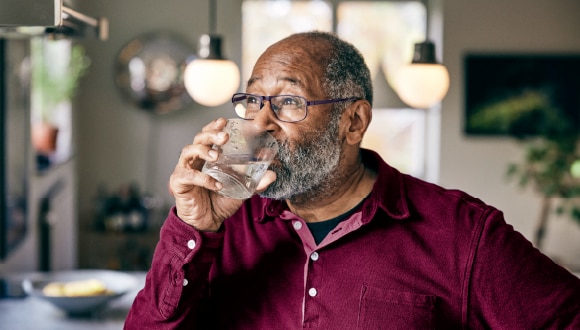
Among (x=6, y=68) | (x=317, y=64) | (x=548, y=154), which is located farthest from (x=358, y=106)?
(x=548, y=154)

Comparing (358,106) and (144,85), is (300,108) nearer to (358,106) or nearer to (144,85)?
(358,106)

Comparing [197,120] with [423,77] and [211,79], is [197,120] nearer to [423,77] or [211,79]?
[211,79]

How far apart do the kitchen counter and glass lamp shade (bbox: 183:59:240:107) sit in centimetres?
94

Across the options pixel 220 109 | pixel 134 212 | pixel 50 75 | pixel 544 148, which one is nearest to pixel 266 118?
pixel 50 75

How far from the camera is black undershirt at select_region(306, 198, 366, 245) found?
1.51m

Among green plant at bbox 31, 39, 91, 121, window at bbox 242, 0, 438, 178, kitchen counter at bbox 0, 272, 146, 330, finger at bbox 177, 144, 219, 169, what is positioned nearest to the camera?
finger at bbox 177, 144, 219, 169

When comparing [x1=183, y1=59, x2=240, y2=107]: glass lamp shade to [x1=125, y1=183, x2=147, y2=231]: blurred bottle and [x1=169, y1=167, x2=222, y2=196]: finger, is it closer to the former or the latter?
[x1=169, y1=167, x2=222, y2=196]: finger

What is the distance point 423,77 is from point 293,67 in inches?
53.7

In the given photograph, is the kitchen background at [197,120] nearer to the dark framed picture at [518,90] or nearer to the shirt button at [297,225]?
the dark framed picture at [518,90]

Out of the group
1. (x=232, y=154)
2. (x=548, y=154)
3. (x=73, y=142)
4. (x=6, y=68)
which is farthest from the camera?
(x=73, y=142)

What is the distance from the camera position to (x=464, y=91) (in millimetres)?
5660

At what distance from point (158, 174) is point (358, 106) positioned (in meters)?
4.47

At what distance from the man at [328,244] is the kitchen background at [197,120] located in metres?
4.17

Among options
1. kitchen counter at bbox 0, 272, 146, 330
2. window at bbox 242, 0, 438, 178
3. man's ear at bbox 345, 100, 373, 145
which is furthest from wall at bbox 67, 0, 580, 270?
man's ear at bbox 345, 100, 373, 145
